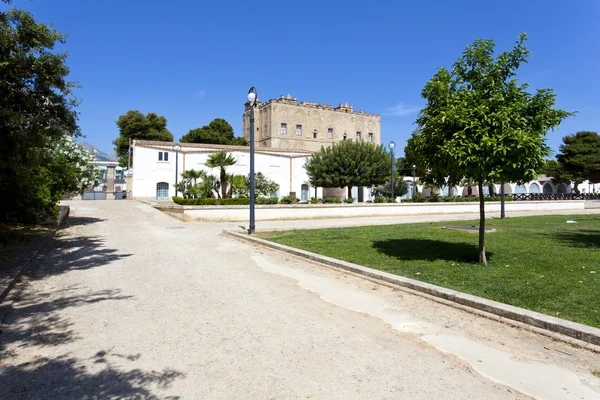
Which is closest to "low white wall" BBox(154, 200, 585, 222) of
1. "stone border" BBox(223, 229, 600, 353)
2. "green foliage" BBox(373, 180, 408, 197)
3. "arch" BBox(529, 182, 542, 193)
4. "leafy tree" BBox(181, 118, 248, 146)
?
"green foliage" BBox(373, 180, 408, 197)

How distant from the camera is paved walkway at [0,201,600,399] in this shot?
313cm

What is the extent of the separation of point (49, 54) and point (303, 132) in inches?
2555

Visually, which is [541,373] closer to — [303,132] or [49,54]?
[49,54]

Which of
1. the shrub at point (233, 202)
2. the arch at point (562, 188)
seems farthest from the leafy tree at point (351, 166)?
the arch at point (562, 188)

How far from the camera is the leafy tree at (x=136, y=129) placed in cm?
6138

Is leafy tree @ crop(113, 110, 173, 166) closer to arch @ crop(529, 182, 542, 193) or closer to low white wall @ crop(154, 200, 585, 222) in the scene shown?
low white wall @ crop(154, 200, 585, 222)

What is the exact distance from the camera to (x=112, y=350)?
3855 millimetres

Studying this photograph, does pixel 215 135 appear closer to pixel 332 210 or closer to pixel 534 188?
pixel 332 210

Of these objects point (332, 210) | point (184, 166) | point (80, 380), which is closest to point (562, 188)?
point (332, 210)

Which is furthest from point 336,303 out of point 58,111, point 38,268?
point 58,111

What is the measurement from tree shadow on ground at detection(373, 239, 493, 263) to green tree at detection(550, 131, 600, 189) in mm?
55773

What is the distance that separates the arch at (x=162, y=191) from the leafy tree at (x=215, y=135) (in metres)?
24.9

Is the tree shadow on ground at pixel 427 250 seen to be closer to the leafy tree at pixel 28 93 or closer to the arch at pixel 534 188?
the leafy tree at pixel 28 93

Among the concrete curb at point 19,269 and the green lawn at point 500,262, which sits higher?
the green lawn at point 500,262
